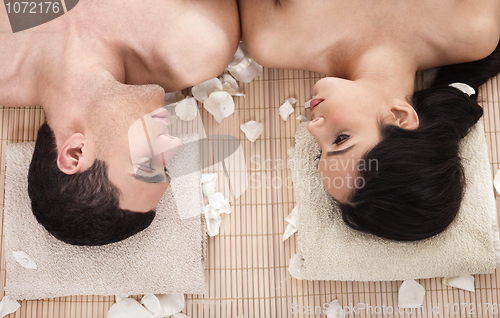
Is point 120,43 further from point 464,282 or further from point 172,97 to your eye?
point 464,282

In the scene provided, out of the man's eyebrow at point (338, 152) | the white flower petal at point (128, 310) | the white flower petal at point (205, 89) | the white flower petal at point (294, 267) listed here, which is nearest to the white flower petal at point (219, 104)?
the white flower petal at point (205, 89)

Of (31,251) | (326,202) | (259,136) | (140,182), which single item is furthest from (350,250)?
(31,251)

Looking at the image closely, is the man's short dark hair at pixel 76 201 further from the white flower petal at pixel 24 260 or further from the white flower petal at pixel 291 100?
the white flower petal at pixel 291 100

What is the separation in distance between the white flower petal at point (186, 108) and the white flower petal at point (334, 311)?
76 cm

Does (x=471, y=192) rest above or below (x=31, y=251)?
→ above

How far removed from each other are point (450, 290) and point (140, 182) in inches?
40.6

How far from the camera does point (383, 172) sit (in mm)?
841

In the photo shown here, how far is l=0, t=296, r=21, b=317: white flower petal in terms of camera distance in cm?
114

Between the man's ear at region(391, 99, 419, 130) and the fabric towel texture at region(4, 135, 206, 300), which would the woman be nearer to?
the man's ear at region(391, 99, 419, 130)

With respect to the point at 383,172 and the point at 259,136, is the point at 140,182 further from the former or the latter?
the point at 383,172

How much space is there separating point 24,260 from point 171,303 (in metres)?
0.48

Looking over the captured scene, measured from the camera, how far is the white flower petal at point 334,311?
44.5 inches

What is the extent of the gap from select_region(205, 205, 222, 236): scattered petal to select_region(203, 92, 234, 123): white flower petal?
30cm

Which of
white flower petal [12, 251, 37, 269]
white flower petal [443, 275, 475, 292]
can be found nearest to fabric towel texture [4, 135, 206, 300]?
white flower petal [12, 251, 37, 269]
